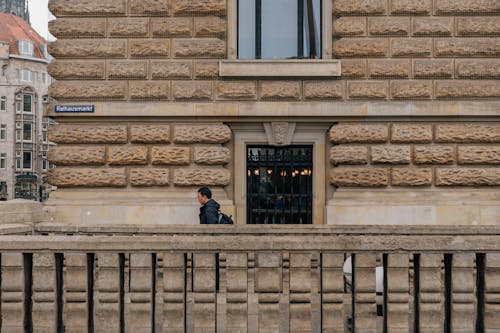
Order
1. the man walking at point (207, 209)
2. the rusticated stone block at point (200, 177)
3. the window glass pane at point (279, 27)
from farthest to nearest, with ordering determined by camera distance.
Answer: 1. the window glass pane at point (279, 27)
2. the rusticated stone block at point (200, 177)
3. the man walking at point (207, 209)

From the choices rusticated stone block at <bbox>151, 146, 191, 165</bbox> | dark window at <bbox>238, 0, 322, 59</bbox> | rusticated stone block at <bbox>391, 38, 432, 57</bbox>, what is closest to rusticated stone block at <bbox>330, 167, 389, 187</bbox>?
rusticated stone block at <bbox>391, 38, 432, 57</bbox>

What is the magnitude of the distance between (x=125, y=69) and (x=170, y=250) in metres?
7.89

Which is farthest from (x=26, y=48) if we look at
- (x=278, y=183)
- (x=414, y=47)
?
A: (x=414, y=47)

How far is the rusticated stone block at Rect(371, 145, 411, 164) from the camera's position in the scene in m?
11.4

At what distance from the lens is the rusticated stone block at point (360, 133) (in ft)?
37.7

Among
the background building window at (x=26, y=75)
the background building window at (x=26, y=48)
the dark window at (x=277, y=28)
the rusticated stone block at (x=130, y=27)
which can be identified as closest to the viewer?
the rusticated stone block at (x=130, y=27)

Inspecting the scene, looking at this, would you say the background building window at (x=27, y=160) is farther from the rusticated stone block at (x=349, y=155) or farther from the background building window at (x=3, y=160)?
the rusticated stone block at (x=349, y=155)

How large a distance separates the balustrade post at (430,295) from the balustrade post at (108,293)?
2.52 m

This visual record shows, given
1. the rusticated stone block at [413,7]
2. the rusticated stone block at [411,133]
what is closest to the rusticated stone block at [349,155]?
the rusticated stone block at [411,133]

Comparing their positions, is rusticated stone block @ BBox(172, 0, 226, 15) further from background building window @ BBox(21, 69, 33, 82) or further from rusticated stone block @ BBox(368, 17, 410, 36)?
background building window @ BBox(21, 69, 33, 82)

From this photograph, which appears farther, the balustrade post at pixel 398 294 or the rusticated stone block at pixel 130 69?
the rusticated stone block at pixel 130 69

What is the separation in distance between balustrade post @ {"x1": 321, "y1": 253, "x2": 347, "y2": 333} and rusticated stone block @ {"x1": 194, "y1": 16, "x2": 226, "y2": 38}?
8.21 metres

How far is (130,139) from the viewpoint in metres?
11.6

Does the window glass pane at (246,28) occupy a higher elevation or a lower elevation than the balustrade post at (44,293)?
higher
